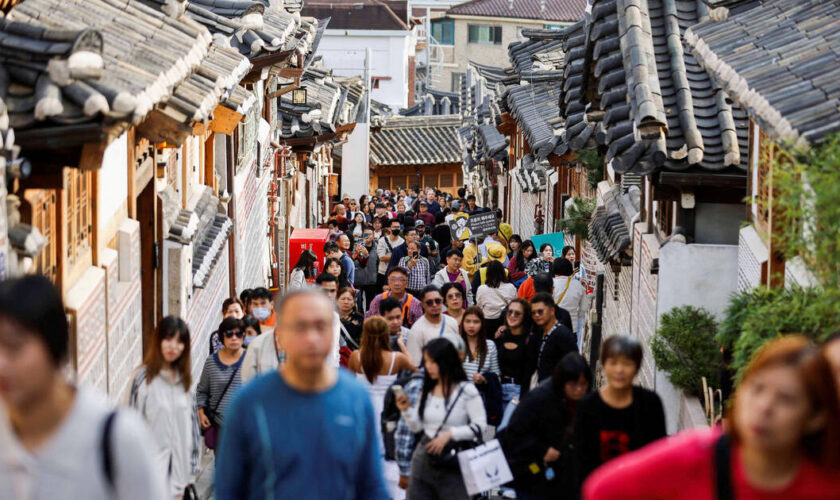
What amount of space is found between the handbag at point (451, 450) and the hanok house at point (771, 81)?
227 centimetres

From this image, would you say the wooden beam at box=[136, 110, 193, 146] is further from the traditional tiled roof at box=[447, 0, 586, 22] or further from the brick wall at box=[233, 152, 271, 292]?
the traditional tiled roof at box=[447, 0, 586, 22]

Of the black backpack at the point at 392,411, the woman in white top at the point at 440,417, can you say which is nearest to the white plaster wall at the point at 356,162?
the black backpack at the point at 392,411

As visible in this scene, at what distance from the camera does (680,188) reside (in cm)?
1316

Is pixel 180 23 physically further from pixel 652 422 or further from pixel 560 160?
pixel 560 160

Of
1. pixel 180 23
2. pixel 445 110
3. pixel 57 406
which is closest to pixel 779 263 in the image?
pixel 180 23

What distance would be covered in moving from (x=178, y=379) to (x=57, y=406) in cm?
489

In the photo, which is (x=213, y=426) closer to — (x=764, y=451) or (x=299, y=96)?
(x=764, y=451)

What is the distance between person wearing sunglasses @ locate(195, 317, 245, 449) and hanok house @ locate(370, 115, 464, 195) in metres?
44.4

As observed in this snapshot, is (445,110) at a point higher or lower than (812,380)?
higher

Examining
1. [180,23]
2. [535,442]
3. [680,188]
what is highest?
[180,23]

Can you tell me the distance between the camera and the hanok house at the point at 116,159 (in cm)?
747

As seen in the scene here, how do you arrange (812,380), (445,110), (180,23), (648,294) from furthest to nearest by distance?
(445,110) < (648,294) < (180,23) < (812,380)

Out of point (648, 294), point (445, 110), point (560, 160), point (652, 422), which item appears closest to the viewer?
point (652, 422)

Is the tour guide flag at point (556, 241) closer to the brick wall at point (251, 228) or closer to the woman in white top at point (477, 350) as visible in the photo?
the brick wall at point (251, 228)
